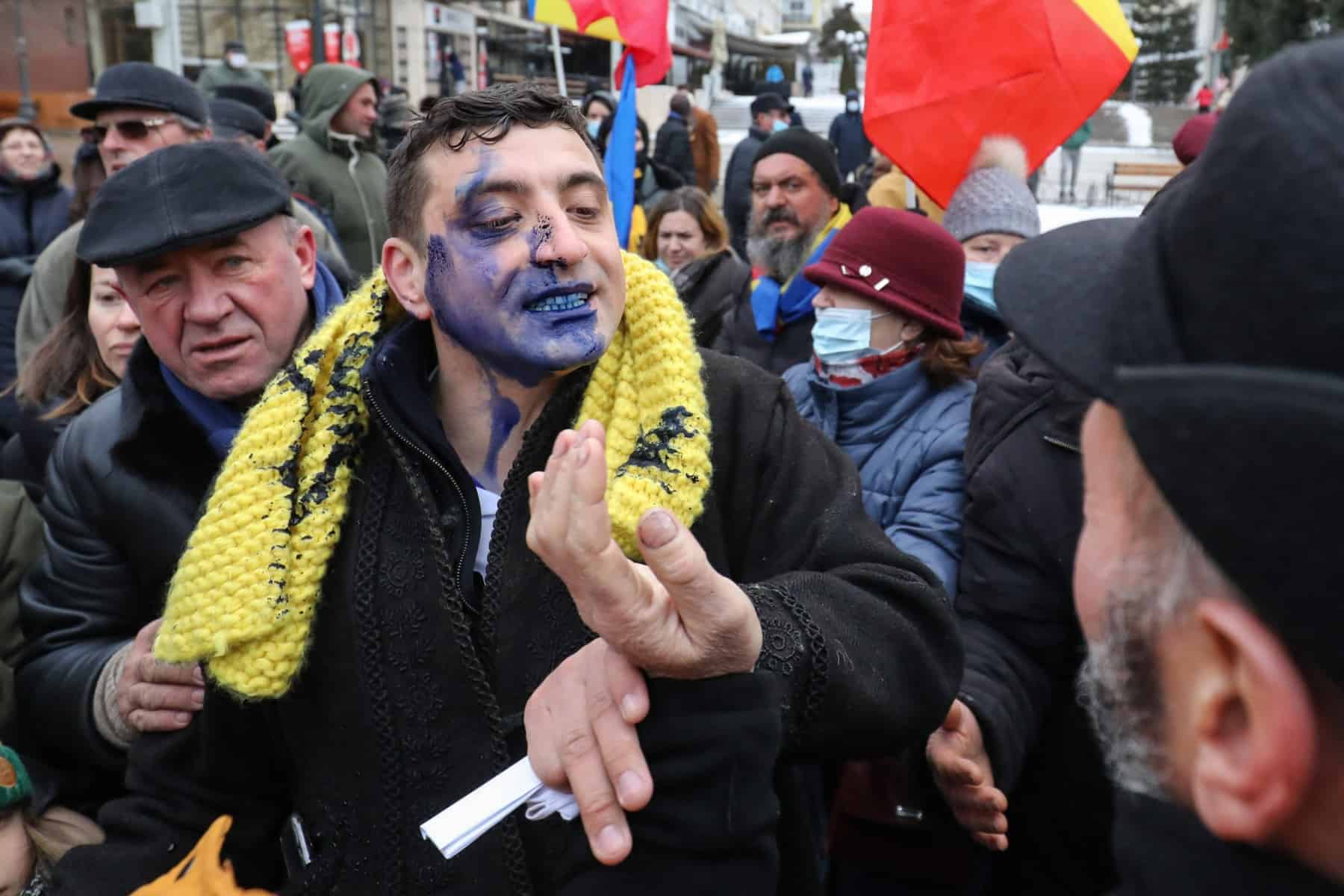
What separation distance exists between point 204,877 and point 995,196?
3143mm

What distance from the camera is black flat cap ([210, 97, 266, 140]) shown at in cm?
633

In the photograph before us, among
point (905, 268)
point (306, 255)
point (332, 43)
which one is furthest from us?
point (332, 43)

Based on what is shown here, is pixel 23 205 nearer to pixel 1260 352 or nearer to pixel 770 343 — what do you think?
pixel 770 343

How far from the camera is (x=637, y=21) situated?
465 centimetres

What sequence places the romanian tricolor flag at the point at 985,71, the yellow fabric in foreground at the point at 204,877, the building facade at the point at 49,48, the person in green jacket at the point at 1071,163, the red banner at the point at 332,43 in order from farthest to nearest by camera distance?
the building facade at the point at 49,48
the red banner at the point at 332,43
the person in green jacket at the point at 1071,163
the romanian tricolor flag at the point at 985,71
the yellow fabric in foreground at the point at 204,877

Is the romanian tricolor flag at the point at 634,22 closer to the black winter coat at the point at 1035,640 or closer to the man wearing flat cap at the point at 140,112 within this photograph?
the man wearing flat cap at the point at 140,112

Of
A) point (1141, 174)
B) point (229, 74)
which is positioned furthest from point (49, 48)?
point (1141, 174)

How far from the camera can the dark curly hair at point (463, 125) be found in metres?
1.89

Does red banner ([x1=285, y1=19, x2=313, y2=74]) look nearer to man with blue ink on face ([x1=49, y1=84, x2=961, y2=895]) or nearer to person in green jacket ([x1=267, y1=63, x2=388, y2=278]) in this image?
person in green jacket ([x1=267, y1=63, x2=388, y2=278])

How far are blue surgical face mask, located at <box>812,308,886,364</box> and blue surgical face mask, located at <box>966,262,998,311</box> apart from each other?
58 cm

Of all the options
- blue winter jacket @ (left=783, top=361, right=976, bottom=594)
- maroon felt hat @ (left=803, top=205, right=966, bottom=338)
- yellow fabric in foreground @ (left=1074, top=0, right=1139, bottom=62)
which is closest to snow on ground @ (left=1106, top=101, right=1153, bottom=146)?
yellow fabric in foreground @ (left=1074, top=0, right=1139, bottom=62)

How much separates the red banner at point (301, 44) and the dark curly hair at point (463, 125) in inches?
888

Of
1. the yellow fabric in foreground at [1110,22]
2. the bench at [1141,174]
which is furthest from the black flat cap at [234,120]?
the bench at [1141,174]

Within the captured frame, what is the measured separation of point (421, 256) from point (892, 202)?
5.17 metres
